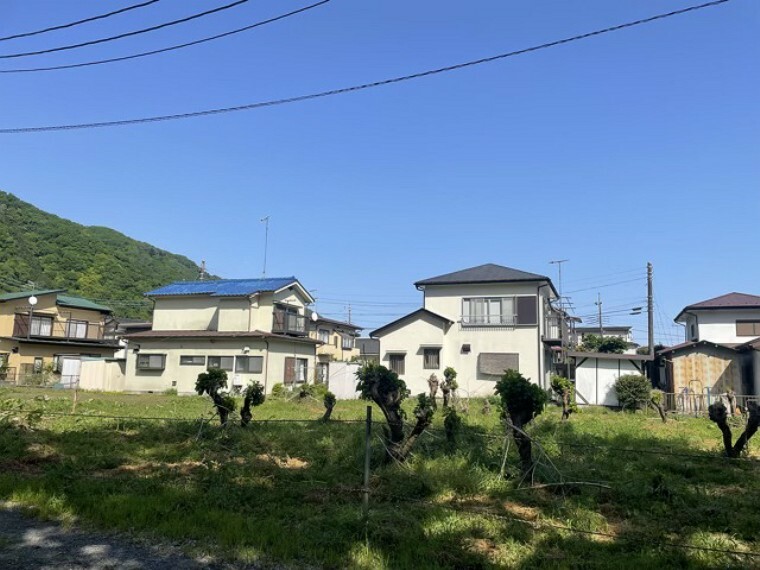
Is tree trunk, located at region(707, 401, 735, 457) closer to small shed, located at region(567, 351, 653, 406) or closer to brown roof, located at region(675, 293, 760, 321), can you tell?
small shed, located at region(567, 351, 653, 406)

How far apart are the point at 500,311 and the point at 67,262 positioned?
158ft

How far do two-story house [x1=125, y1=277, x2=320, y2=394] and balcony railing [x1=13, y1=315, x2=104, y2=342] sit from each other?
455 inches

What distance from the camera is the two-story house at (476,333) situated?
1024 inches

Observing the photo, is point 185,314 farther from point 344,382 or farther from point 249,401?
point 249,401

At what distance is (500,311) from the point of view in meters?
26.8

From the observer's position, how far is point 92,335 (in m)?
39.1

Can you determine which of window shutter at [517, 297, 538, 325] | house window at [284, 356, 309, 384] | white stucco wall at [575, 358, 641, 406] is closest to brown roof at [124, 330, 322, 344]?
Answer: house window at [284, 356, 309, 384]

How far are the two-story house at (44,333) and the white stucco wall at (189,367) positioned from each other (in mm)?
5112

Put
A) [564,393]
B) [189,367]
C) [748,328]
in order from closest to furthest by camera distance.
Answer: [564,393], [189,367], [748,328]

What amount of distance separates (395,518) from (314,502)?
1.20 metres

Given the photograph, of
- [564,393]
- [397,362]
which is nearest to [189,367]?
[397,362]

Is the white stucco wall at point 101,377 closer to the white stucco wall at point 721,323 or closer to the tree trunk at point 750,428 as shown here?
the tree trunk at point 750,428

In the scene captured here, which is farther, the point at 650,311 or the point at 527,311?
the point at 650,311

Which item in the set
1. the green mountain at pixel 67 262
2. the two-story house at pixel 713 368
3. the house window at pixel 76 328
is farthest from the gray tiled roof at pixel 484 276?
the green mountain at pixel 67 262
